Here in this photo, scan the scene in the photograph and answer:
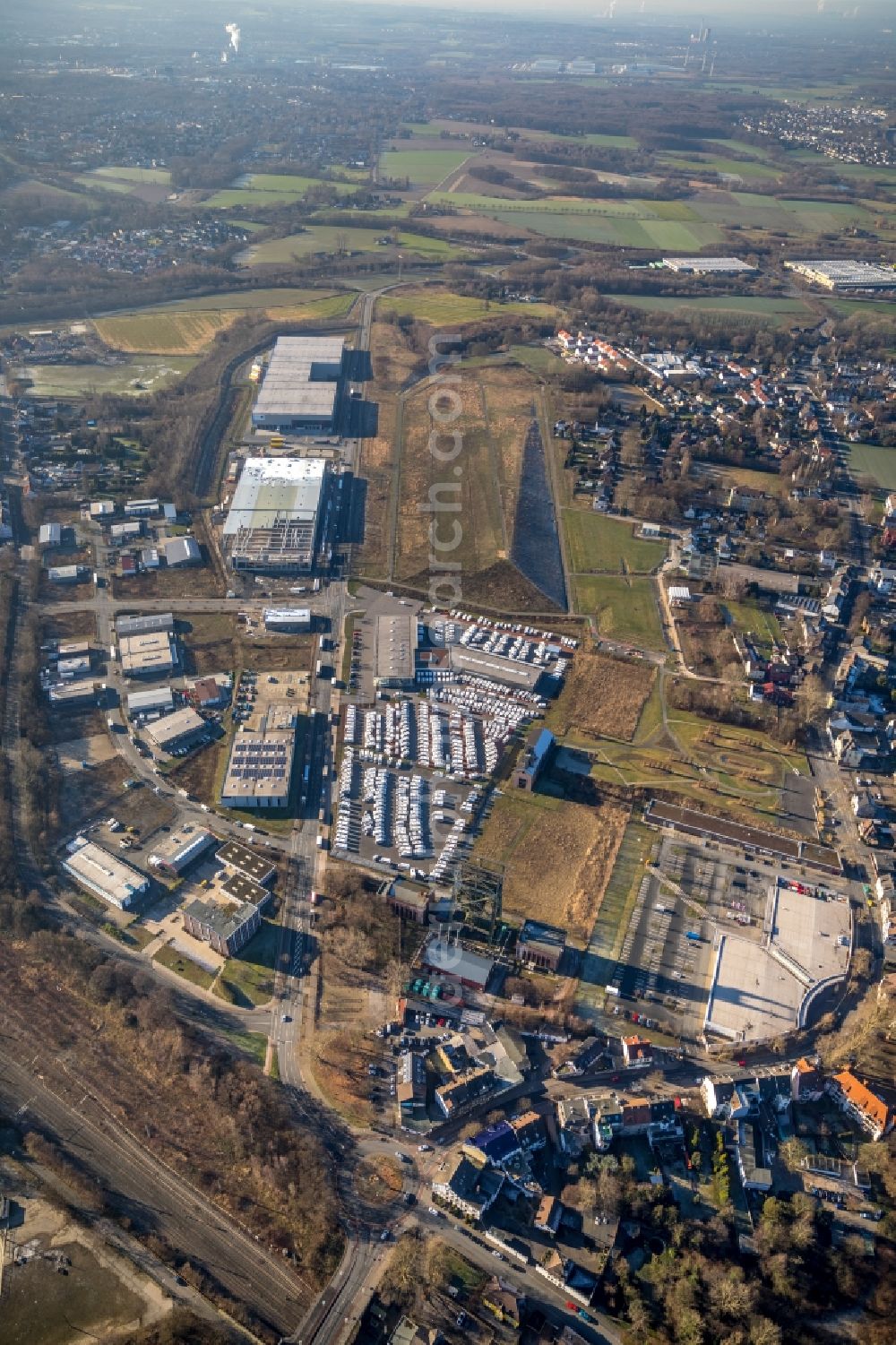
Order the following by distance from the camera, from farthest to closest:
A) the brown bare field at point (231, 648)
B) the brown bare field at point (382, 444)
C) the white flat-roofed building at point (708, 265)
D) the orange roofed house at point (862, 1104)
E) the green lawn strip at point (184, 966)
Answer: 1. the white flat-roofed building at point (708, 265)
2. the brown bare field at point (382, 444)
3. the brown bare field at point (231, 648)
4. the green lawn strip at point (184, 966)
5. the orange roofed house at point (862, 1104)

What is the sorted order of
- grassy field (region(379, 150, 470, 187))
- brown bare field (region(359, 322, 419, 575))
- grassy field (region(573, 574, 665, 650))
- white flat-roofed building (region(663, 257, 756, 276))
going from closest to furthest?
grassy field (region(573, 574, 665, 650)) → brown bare field (region(359, 322, 419, 575)) → white flat-roofed building (region(663, 257, 756, 276)) → grassy field (region(379, 150, 470, 187))

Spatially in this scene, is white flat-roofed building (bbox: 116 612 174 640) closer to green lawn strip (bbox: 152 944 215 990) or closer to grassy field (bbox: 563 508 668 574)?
green lawn strip (bbox: 152 944 215 990)

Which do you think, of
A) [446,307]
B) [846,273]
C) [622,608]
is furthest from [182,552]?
[846,273]

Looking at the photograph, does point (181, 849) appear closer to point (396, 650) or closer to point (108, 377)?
point (396, 650)

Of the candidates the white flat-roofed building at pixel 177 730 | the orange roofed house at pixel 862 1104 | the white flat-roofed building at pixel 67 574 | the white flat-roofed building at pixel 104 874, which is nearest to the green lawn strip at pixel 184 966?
the white flat-roofed building at pixel 104 874

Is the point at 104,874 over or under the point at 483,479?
under

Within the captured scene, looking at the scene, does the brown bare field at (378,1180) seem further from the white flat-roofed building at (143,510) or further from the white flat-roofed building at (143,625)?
the white flat-roofed building at (143,510)

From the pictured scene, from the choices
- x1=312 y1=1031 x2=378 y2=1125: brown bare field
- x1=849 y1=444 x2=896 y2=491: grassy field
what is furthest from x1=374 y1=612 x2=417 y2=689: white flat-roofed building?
x1=849 y1=444 x2=896 y2=491: grassy field
